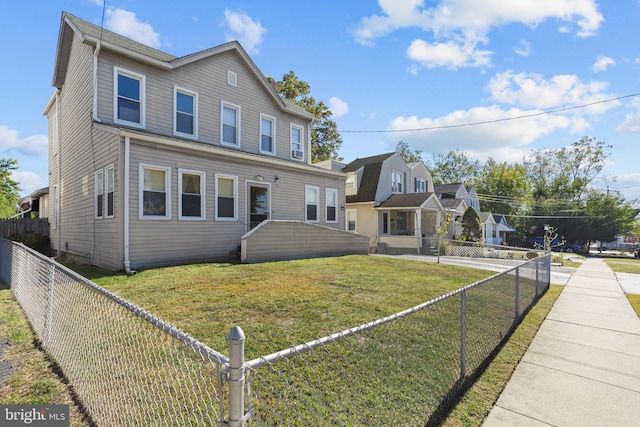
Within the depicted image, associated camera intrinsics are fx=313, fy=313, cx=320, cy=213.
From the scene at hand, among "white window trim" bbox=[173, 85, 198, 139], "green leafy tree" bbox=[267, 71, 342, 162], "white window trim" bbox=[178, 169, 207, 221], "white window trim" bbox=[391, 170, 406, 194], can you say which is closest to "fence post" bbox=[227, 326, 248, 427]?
"white window trim" bbox=[178, 169, 207, 221]

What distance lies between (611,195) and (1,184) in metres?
59.1

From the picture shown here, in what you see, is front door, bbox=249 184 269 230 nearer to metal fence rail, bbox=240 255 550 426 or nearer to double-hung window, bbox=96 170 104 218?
double-hung window, bbox=96 170 104 218

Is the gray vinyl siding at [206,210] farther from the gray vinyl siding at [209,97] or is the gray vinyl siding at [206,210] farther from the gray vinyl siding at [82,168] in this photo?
the gray vinyl siding at [209,97]

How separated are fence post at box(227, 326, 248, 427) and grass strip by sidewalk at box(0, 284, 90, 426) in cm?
205

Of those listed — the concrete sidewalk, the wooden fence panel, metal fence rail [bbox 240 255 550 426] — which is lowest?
the concrete sidewalk

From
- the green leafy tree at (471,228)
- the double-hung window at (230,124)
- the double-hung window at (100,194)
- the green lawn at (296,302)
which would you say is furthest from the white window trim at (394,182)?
the double-hung window at (100,194)

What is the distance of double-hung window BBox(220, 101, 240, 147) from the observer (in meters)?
12.4

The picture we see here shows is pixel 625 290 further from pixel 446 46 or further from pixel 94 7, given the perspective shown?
pixel 94 7

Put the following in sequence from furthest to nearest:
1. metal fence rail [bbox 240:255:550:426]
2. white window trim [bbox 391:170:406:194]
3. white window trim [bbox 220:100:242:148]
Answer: white window trim [bbox 391:170:406:194] → white window trim [bbox 220:100:242:148] → metal fence rail [bbox 240:255:550:426]

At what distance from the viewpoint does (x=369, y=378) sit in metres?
2.92

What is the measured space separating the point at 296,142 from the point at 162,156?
7466 millimetres

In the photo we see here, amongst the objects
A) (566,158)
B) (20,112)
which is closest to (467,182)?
(566,158)

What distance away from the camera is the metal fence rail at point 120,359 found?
205 cm

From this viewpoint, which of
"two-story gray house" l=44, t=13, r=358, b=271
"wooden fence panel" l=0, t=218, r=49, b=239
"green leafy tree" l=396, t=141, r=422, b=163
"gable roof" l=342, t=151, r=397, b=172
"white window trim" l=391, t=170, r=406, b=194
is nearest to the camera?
"two-story gray house" l=44, t=13, r=358, b=271
